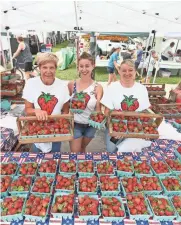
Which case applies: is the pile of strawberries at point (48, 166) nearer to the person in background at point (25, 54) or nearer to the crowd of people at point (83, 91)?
the crowd of people at point (83, 91)

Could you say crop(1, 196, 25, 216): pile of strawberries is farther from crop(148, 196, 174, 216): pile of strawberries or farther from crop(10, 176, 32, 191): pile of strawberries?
crop(148, 196, 174, 216): pile of strawberries

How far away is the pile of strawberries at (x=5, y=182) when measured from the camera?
85.3 inches

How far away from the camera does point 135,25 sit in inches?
239

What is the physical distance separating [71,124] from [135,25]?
15.0 ft

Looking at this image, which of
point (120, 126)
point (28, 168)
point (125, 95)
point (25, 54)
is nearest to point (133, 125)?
point (120, 126)

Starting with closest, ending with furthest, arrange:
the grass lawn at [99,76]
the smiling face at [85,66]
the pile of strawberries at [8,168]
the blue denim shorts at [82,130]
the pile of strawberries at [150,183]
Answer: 1. the pile of strawberries at [150,183]
2. the pile of strawberries at [8,168]
3. the smiling face at [85,66]
4. the blue denim shorts at [82,130]
5. the grass lawn at [99,76]

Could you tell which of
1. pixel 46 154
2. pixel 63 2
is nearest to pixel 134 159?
pixel 46 154

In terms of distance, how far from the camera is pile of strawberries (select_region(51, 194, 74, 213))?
77.4 inches

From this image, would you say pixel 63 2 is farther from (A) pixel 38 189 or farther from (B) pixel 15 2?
(A) pixel 38 189

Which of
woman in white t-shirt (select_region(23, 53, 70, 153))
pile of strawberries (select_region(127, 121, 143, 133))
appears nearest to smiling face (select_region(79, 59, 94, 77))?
woman in white t-shirt (select_region(23, 53, 70, 153))

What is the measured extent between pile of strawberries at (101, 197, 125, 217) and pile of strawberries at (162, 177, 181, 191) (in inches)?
24.4

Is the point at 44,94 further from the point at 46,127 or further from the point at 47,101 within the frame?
the point at 46,127

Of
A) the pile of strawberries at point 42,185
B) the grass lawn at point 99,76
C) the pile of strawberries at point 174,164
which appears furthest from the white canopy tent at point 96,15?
the grass lawn at point 99,76

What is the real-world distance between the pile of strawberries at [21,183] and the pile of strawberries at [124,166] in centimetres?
106
